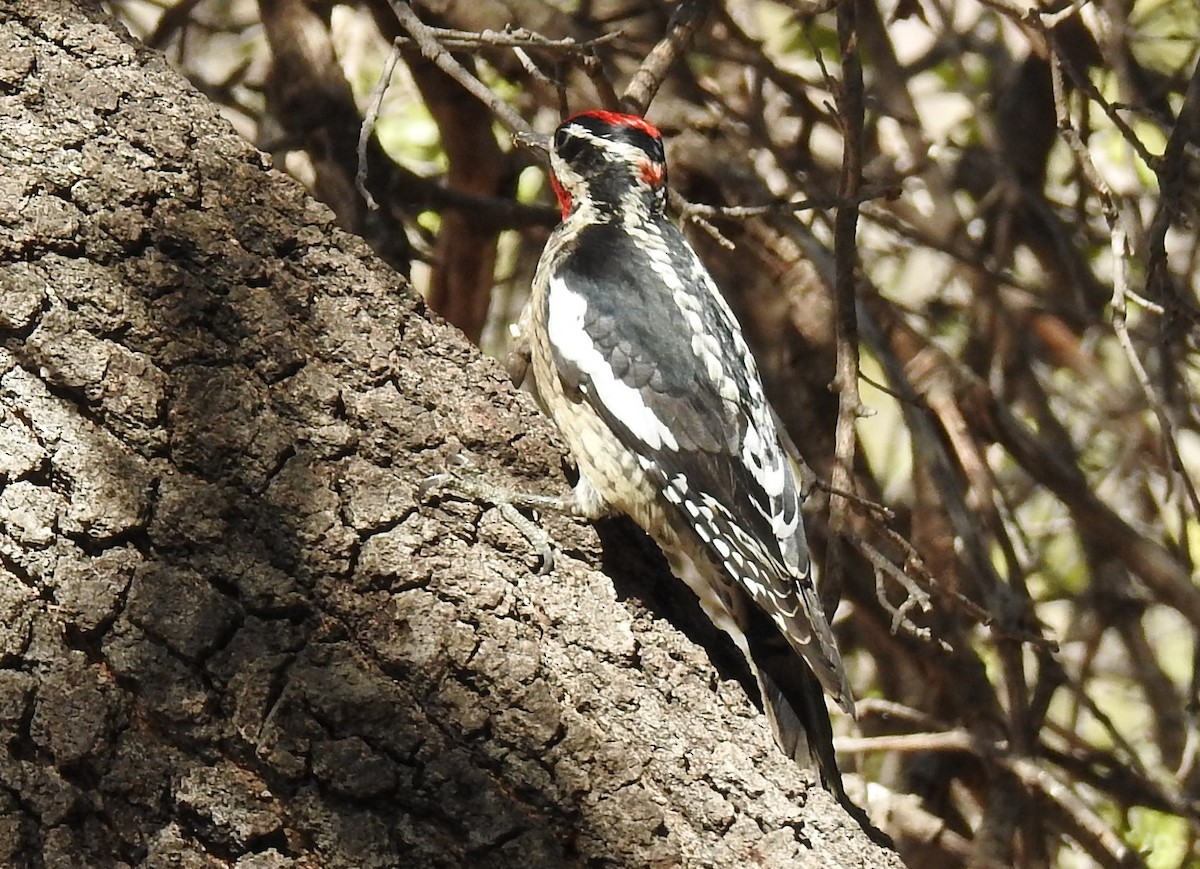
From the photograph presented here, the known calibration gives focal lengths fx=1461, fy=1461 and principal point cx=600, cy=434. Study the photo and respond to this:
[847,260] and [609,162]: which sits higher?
[609,162]

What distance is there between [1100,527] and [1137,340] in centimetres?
92

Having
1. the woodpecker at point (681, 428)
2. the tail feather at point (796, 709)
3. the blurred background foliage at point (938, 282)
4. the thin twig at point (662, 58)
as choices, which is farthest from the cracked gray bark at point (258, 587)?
the thin twig at point (662, 58)

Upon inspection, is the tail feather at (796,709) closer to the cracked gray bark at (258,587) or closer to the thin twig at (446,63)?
the cracked gray bark at (258,587)

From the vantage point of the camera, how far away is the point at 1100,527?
3.84 metres

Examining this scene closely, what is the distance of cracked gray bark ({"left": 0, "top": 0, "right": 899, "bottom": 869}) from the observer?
1.81m

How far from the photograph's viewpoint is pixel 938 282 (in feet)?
17.1

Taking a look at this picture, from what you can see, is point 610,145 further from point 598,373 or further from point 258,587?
point 258,587

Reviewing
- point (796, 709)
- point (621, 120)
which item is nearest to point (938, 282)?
point (621, 120)

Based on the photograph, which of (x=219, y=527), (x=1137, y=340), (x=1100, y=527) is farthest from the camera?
(x=1137, y=340)

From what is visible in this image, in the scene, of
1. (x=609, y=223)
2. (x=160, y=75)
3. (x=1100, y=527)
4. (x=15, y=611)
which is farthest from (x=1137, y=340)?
(x=15, y=611)

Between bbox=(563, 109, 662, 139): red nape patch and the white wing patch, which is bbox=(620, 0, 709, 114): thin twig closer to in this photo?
bbox=(563, 109, 662, 139): red nape patch

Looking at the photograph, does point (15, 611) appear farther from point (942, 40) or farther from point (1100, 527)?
point (942, 40)

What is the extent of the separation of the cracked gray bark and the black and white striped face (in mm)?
1114

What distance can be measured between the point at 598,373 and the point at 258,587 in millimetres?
1135
